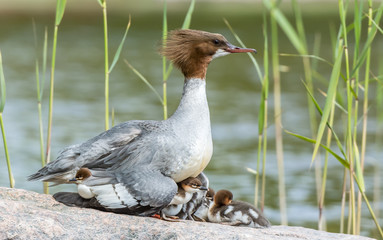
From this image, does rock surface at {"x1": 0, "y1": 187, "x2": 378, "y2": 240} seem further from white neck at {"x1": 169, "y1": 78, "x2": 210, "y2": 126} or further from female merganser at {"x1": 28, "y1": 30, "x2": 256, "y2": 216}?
white neck at {"x1": 169, "y1": 78, "x2": 210, "y2": 126}

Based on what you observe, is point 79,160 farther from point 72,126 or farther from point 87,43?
point 87,43

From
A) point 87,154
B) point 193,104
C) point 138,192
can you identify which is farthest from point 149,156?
point 193,104

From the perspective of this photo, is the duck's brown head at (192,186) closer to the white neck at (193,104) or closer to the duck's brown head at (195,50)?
the white neck at (193,104)

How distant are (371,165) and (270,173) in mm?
1658

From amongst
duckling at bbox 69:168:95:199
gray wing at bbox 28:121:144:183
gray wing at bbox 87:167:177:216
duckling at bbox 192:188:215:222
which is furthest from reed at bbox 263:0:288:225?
duckling at bbox 69:168:95:199

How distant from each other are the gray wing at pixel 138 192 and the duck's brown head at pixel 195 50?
773mm

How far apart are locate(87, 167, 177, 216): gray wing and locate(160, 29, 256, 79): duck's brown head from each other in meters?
0.77

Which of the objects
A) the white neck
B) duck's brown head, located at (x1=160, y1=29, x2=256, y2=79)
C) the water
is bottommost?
the water

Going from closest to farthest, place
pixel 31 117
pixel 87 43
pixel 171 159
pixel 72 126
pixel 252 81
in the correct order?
pixel 171 159, pixel 72 126, pixel 31 117, pixel 252 81, pixel 87 43

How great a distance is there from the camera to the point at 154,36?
2348 cm

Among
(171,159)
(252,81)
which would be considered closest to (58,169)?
(171,159)

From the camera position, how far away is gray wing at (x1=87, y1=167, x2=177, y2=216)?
3.71 meters

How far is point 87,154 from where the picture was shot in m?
3.95

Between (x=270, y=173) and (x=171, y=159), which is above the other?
(x=171, y=159)
